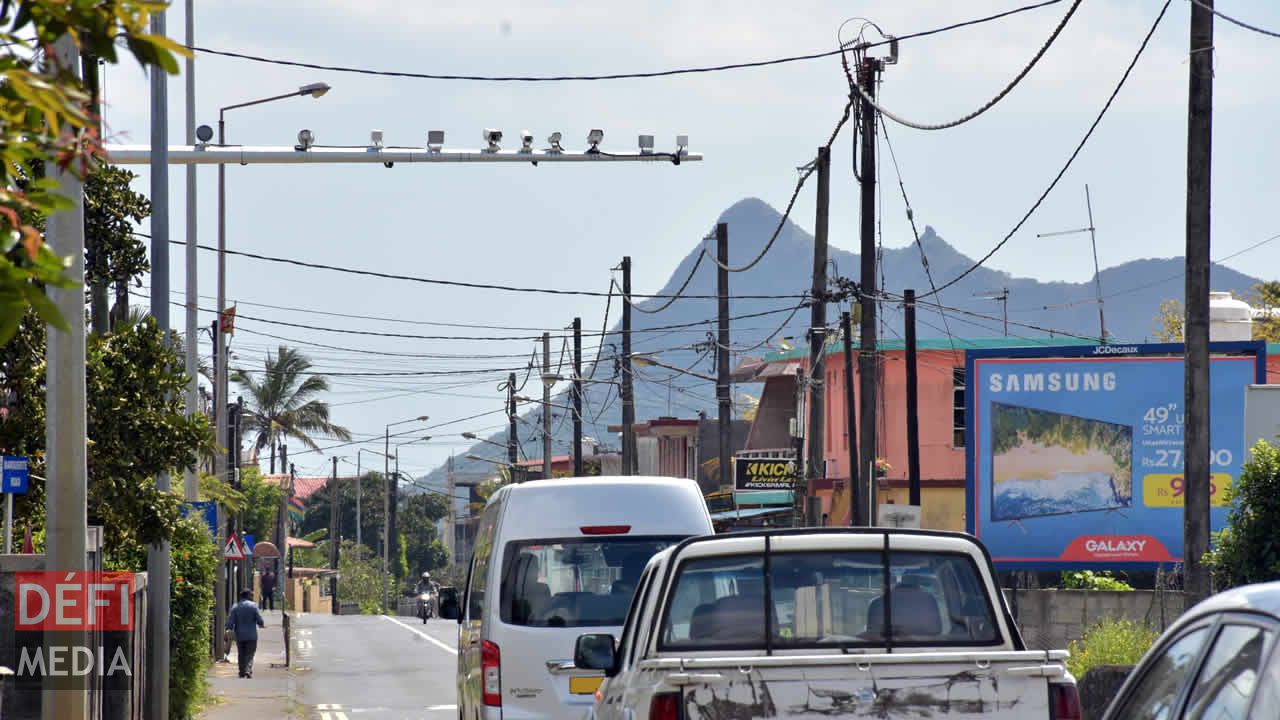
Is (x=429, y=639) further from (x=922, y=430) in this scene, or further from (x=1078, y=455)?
(x=1078, y=455)

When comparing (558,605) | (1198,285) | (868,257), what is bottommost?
(558,605)

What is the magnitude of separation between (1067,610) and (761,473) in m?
13.0

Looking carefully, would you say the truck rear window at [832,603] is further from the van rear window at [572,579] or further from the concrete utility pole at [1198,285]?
the concrete utility pole at [1198,285]

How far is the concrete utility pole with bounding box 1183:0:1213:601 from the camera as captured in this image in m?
17.4

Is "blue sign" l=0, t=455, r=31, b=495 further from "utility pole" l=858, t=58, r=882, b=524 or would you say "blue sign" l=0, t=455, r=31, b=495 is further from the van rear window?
"utility pole" l=858, t=58, r=882, b=524

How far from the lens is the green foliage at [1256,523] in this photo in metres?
19.1

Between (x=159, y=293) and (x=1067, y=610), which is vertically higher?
(x=159, y=293)

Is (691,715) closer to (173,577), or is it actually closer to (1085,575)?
(173,577)

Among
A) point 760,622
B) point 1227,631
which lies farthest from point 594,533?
point 1227,631

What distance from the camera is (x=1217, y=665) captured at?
4594 mm

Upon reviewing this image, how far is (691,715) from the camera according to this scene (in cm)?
685

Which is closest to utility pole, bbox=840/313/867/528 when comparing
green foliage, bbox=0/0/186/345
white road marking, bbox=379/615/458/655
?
white road marking, bbox=379/615/458/655

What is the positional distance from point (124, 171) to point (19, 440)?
3451mm

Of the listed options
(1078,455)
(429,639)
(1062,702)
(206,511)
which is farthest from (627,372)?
(1062,702)
